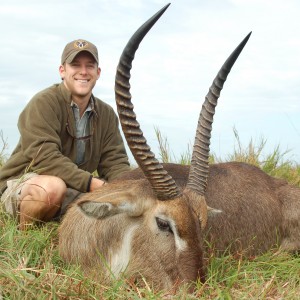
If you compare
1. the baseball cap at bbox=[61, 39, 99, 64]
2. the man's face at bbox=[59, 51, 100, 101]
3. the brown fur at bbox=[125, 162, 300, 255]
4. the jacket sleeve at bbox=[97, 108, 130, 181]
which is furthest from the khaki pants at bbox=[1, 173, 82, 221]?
the baseball cap at bbox=[61, 39, 99, 64]

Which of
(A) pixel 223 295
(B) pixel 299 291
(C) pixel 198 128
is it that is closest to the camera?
(A) pixel 223 295

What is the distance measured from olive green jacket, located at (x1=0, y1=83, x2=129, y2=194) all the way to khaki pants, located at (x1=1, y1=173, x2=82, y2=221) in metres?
0.17

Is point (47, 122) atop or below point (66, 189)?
atop

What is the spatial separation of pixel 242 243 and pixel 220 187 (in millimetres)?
694

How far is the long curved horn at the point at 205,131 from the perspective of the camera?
18.4 ft

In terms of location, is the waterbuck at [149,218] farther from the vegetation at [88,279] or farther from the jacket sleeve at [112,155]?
the jacket sleeve at [112,155]

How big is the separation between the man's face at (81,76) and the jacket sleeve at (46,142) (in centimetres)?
36

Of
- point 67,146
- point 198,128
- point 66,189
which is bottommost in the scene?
point 66,189

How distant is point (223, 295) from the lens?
4676 millimetres

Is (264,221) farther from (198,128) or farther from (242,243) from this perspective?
(198,128)

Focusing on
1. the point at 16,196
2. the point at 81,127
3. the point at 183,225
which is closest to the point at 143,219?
the point at 183,225

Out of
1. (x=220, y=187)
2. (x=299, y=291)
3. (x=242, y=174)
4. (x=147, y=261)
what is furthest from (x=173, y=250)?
(x=242, y=174)

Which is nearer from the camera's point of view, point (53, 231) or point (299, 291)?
point (299, 291)

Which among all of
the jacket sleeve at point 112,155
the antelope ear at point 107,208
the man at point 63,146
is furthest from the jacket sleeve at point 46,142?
the antelope ear at point 107,208
